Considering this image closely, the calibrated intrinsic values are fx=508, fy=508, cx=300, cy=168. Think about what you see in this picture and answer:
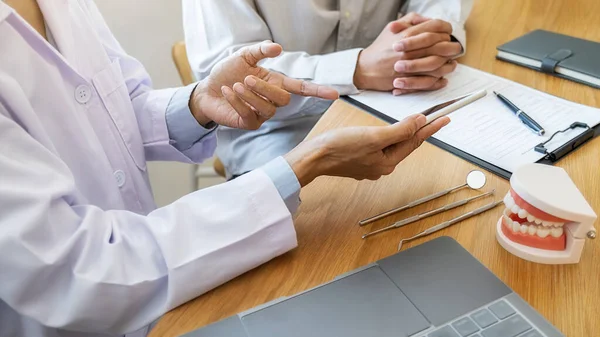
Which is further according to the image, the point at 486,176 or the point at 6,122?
the point at 486,176

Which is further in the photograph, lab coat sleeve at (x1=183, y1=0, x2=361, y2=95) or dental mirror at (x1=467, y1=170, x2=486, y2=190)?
lab coat sleeve at (x1=183, y1=0, x2=361, y2=95)

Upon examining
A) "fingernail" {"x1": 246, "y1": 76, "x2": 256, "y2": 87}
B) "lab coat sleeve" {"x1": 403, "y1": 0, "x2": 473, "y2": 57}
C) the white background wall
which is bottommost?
the white background wall

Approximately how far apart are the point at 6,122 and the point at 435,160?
0.62 meters

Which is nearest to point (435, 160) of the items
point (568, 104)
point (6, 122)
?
point (568, 104)

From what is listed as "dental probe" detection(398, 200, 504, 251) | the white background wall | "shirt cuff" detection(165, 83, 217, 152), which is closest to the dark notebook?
"dental probe" detection(398, 200, 504, 251)

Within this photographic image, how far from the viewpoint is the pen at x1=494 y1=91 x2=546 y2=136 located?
2.77ft

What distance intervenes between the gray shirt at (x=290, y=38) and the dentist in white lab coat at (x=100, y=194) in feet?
0.49

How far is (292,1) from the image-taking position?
3.68 ft

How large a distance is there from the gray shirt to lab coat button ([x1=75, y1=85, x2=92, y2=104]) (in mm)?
330

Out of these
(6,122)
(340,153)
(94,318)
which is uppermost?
(6,122)

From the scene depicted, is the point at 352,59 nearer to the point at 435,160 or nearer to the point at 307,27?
the point at 307,27

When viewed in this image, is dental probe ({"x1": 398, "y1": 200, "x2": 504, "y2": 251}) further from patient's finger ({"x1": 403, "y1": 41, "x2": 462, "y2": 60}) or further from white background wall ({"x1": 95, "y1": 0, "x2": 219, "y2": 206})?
white background wall ({"x1": 95, "y1": 0, "x2": 219, "y2": 206})

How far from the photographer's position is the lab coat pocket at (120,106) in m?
0.88

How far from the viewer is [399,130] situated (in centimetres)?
73
